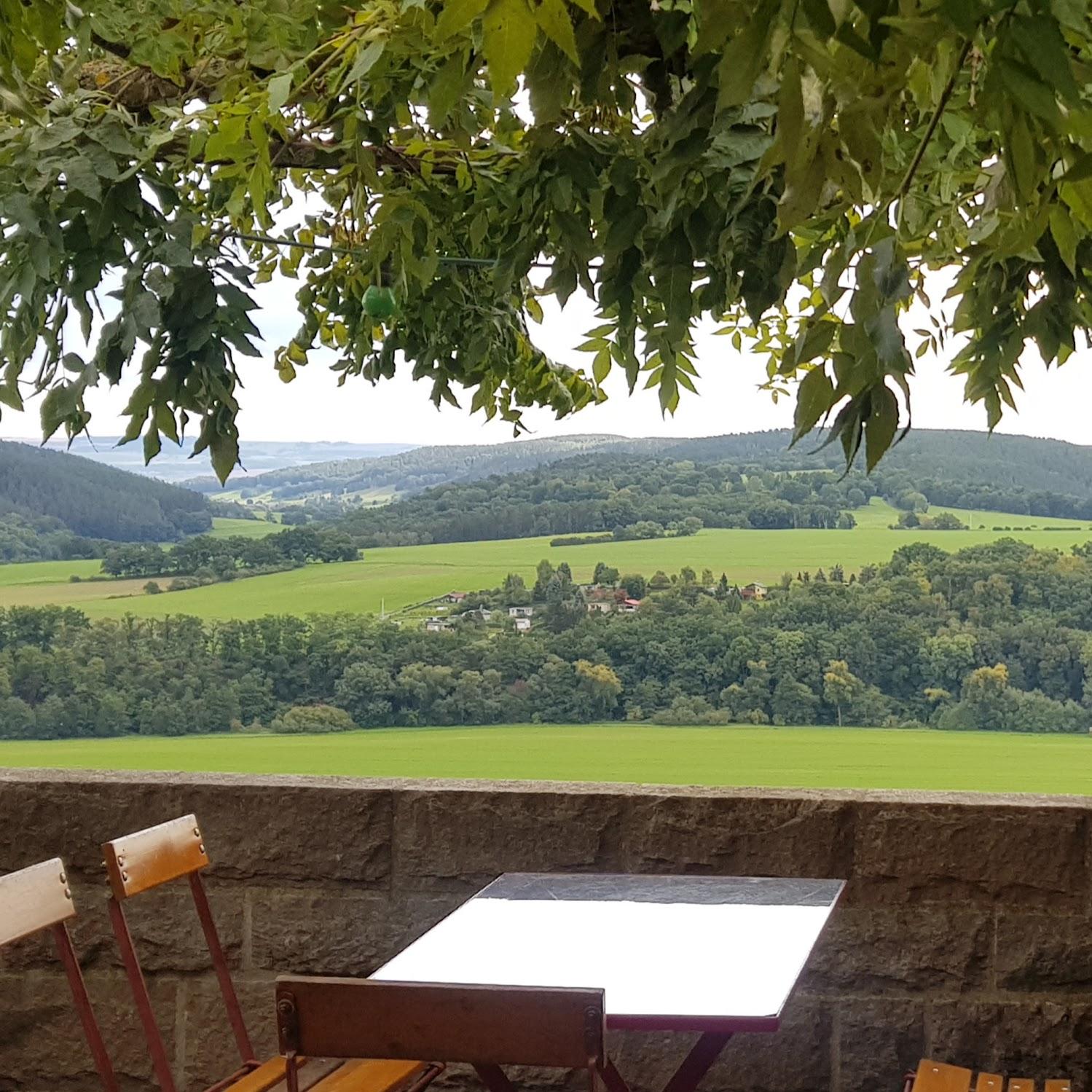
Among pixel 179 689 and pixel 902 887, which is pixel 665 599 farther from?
pixel 902 887

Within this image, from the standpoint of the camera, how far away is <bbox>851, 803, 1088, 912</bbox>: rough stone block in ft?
9.48

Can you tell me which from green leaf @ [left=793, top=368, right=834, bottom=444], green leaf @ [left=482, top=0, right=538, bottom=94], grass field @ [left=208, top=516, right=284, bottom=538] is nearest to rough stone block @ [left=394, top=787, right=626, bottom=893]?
green leaf @ [left=793, top=368, right=834, bottom=444]

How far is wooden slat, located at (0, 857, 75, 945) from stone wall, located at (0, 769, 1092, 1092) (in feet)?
1.94

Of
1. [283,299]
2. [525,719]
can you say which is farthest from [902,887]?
[283,299]

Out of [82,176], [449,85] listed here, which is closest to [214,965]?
[82,176]

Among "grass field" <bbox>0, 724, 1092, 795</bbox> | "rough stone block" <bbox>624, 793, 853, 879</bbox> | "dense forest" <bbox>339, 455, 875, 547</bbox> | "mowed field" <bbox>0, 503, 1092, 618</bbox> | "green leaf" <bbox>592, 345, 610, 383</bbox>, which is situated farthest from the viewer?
"dense forest" <bbox>339, 455, 875, 547</bbox>

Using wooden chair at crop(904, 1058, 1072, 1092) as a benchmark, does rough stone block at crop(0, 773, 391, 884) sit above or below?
above

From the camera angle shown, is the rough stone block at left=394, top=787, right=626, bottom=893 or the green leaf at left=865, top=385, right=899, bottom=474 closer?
the green leaf at left=865, top=385, right=899, bottom=474

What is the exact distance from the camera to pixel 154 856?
271 cm

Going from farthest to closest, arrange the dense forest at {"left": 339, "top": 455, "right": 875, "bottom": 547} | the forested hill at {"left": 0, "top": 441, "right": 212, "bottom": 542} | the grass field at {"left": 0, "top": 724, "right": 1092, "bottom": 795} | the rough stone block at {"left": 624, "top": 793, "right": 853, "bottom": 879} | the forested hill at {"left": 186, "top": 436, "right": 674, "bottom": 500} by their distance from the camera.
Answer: the forested hill at {"left": 186, "top": 436, "right": 674, "bottom": 500}, the forested hill at {"left": 0, "top": 441, "right": 212, "bottom": 542}, the dense forest at {"left": 339, "top": 455, "right": 875, "bottom": 547}, the grass field at {"left": 0, "top": 724, "right": 1092, "bottom": 795}, the rough stone block at {"left": 624, "top": 793, "right": 853, "bottom": 879}

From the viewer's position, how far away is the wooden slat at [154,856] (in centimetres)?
261

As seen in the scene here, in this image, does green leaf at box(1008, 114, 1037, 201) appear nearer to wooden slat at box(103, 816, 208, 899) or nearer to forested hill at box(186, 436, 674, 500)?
wooden slat at box(103, 816, 208, 899)

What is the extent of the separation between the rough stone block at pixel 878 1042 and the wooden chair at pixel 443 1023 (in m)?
1.41

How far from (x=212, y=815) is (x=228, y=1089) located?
69cm
